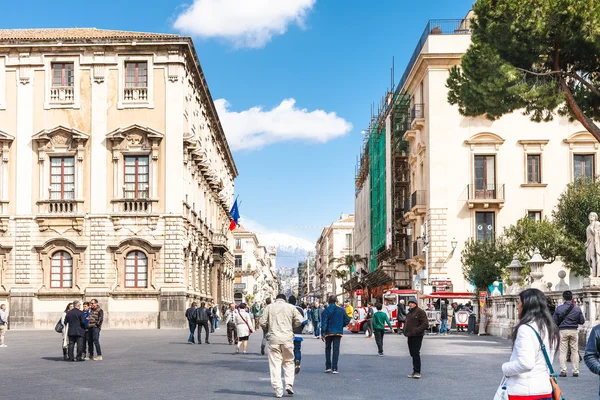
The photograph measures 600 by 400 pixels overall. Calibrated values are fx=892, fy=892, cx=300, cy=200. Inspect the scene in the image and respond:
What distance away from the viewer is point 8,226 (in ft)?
142

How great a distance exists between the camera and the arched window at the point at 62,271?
43219mm

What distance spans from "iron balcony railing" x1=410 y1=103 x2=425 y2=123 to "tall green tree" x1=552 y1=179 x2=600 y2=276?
1212 centimetres

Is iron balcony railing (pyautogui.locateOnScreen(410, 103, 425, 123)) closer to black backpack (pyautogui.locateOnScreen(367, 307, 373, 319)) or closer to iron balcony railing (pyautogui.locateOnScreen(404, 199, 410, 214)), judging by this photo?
iron balcony railing (pyautogui.locateOnScreen(404, 199, 410, 214))

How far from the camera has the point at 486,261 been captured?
4206cm

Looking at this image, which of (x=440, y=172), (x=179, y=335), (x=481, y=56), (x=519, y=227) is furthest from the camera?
(x=440, y=172)

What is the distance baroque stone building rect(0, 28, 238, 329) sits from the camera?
140 feet

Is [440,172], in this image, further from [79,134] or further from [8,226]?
[8,226]

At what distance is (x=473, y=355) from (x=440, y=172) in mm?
26200

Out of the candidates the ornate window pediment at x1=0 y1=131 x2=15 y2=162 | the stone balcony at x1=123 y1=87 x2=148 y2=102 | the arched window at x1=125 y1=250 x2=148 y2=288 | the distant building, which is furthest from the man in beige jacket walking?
the distant building

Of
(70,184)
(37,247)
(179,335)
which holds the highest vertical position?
(70,184)

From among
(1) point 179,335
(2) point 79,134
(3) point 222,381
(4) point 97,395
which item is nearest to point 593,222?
(3) point 222,381

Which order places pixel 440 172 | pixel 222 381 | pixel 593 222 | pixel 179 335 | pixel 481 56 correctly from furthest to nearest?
pixel 440 172
pixel 179 335
pixel 593 222
pixel 481 56
pixel 222 381

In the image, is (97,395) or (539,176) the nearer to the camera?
(97,395)

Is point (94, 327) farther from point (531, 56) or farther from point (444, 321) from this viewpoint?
point (444, 321)
